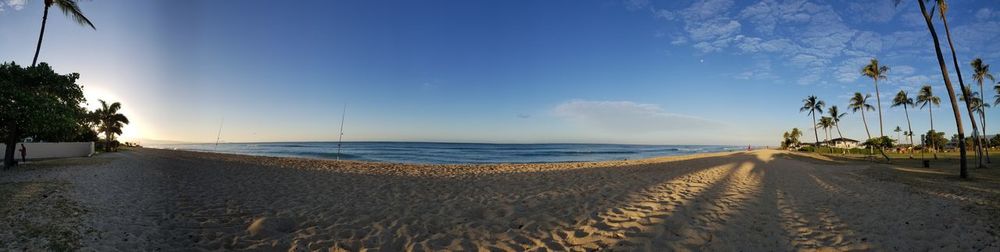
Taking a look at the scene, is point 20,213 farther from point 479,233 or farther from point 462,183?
point 462,183

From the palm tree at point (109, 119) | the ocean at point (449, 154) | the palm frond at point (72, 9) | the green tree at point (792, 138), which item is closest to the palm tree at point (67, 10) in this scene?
the palm frond at point (72, 9)

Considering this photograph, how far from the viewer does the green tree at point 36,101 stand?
1312 cm

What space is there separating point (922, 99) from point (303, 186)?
4982cm

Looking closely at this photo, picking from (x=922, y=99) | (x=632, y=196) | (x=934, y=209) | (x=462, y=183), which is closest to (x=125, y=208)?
(x=462, y=183)

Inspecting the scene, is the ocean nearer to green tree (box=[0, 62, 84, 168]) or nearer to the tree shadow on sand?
green tree (box=[0, 62, 84, 168])

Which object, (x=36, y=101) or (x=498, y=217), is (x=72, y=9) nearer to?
(x=36, y=101)

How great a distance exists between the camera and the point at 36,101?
13.3 m

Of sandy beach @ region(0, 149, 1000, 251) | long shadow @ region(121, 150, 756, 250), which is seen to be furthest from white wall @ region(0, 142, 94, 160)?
long shadow @ region(121, 150, 756, 250)

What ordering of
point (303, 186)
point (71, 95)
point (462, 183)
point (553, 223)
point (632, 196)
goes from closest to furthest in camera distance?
point (553, 223) < point (632, 196) < point (303, 186) < point (462, 183) < point (71, 95)

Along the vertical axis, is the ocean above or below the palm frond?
below

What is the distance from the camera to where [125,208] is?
7.62 m

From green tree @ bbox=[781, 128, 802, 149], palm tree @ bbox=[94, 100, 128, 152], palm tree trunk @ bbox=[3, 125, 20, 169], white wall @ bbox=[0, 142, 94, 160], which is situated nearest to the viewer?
palm tree trunk @ bbox=[3, 125, 20, 169]

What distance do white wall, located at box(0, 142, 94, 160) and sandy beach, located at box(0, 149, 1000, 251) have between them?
19.8 metres

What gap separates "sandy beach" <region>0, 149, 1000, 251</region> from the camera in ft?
18.0
